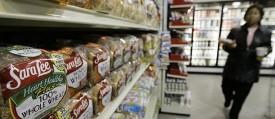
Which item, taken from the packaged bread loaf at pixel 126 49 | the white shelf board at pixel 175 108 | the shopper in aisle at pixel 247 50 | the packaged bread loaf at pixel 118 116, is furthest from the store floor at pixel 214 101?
the packaged bread loaf at pixel 126 49

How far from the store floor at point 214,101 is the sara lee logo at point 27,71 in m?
2.36

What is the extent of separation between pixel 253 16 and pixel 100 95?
7.10ft

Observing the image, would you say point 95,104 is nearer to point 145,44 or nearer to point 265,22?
point 145,44

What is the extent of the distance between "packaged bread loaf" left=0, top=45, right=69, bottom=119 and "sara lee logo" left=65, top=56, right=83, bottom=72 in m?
0.05

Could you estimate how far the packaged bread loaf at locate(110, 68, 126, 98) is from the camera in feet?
2.62

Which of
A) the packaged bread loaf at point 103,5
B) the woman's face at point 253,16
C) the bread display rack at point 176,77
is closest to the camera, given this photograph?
the packaged bread loaf at point 103,5

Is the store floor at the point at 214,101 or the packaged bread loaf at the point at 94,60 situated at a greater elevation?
the packaged bread loaf at the point at 94,60

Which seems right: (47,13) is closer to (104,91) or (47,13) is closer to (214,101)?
(104,91)

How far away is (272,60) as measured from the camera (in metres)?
4.83

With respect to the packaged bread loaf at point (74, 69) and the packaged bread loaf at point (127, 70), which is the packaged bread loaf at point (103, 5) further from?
the packaged bread loaf at point (127, 70)

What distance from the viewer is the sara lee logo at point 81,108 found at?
0.51m

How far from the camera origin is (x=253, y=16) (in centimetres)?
202

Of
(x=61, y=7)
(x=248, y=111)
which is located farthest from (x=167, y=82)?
(x=61, y=7)

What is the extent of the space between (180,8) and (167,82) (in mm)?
1122
